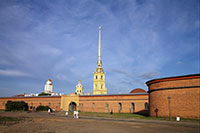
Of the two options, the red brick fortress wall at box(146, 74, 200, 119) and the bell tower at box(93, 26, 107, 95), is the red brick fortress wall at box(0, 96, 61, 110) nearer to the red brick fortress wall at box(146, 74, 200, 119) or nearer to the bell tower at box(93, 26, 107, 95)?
the red brick fortress wall at box(146, 74, 200, 119)

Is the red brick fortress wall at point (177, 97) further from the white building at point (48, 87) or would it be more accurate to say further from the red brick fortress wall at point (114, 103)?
the white building at point (48, 87)

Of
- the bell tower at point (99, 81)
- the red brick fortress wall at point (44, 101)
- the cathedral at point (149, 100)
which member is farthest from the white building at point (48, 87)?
the red brick fortress wall at point (44, 101)

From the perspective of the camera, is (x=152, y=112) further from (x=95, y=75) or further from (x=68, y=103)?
(x=95, y=75)

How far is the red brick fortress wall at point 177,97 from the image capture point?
75.0 ft

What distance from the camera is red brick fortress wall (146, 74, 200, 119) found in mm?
22852

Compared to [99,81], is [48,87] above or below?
below

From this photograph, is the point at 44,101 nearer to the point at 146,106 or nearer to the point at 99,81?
the point at 146,106

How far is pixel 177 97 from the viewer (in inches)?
963

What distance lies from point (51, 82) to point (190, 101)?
80.5 meters

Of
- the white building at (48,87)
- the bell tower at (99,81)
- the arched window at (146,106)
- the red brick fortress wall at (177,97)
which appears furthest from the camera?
the white building at (48,87)

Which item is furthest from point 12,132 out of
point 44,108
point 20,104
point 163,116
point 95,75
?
point 95,75

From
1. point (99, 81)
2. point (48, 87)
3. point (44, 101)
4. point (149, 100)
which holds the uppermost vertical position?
point (99, 81)

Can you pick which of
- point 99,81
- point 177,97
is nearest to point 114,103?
point 177,97

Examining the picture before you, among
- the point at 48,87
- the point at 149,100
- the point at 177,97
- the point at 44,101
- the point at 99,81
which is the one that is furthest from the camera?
the point at 48,87
